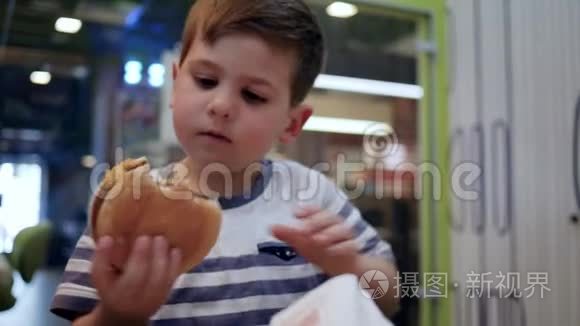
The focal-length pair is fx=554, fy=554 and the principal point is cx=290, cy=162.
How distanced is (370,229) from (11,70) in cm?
43

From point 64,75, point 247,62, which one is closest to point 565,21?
point 247,62

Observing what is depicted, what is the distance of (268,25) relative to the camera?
45 centimetres

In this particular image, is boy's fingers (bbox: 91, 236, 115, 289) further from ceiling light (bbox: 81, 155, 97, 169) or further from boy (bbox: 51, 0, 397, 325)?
ceiling light (bbox: 81, 155, 97, 169)

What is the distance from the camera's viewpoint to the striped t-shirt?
1.44ft

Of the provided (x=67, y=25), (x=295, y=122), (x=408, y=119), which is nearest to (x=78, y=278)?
(x=295, y=122)

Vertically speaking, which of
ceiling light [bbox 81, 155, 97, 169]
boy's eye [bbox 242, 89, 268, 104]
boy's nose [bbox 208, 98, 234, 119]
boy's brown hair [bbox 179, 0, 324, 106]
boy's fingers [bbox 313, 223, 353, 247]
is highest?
boy's brown hair [bbox 179, 0, 324, 106]

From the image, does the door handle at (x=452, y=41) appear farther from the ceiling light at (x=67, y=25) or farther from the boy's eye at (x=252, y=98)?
the ceiling light at (x=67, y=25)

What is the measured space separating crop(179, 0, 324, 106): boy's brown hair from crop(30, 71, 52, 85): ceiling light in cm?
23

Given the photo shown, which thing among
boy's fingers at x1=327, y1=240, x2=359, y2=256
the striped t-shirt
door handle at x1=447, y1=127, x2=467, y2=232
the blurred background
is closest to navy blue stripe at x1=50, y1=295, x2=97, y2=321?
the striped t-shirt

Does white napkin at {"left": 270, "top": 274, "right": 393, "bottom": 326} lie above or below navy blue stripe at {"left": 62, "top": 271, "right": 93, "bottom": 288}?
below

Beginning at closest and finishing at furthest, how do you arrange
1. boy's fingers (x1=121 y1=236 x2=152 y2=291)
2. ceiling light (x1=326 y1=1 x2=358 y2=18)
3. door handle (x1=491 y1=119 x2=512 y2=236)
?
boy's fingers (x1=121 y1=236 x2=152 y2=291)
ceiling light (x1=326 y1=1 x2=358 y2=18)
door handle (x1=491 y1=119 x2=512 y2=236)

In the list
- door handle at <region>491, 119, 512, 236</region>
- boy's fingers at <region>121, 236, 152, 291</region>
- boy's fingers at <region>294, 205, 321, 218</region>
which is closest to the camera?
boy's fingers at <region>121, 236, 152, 291</region>

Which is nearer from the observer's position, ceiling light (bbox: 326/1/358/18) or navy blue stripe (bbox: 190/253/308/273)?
navy blue stripe (bbox: 190/253/308/273)

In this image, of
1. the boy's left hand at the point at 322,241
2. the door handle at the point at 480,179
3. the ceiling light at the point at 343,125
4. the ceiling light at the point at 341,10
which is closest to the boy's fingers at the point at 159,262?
the boy's left hand at the point at 322,241
